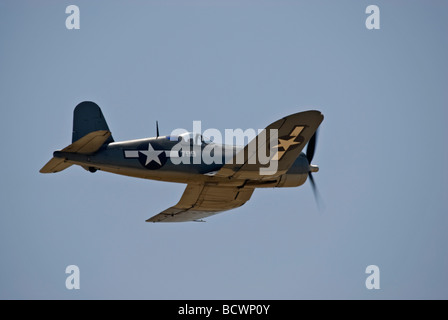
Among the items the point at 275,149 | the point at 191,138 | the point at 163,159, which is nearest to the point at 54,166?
the point at 163,159

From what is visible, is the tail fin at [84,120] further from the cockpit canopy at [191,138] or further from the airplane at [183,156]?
the cockpit canopy at [191,138]

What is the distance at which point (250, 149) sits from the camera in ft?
54.2

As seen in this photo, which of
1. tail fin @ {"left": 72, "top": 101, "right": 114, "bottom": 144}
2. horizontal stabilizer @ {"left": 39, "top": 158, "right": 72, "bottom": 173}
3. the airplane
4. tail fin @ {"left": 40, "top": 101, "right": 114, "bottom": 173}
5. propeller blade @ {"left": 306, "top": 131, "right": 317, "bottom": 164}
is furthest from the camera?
propeller blade @ {"left": 306, "top": 131, "right": 317, "bottom": 164}

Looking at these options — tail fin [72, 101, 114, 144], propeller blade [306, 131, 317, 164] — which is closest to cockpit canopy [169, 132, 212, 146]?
tail fin [72, 101, 114, 144]

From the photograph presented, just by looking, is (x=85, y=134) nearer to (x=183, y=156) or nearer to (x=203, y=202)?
(x=183, y=156)

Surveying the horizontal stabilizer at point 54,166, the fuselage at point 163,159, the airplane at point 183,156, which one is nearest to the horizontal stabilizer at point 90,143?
the airplane at point 183,156

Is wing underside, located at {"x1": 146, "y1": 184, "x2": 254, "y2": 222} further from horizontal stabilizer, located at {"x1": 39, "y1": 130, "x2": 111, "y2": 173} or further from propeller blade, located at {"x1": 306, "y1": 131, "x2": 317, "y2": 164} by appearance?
horizontal stabilizer, located at {"x1": 39, "y1": 130, "x2": 111, "y2": 173}

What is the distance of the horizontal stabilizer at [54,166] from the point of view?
54.9 ft

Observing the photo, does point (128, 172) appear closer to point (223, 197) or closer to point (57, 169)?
point (57, 169)

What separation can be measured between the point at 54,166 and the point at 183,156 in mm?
3110

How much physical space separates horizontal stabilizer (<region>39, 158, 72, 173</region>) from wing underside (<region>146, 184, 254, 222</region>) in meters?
3.44

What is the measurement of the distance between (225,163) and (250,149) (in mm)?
1299

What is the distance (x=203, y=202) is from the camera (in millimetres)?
19484

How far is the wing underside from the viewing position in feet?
61.6
